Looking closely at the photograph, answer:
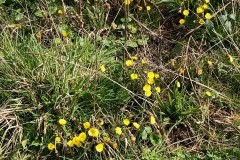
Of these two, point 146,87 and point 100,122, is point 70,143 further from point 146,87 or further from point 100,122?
point 146,87

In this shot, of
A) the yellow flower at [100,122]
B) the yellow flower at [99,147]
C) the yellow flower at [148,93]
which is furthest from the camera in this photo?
the yellow flower at [148,93]

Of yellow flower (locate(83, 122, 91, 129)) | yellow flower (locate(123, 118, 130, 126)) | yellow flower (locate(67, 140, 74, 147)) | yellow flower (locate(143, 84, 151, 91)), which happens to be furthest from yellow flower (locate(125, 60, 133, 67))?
yellow flower (locate(67, 140, 74, 147))

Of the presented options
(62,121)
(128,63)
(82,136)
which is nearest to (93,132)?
(82,136)

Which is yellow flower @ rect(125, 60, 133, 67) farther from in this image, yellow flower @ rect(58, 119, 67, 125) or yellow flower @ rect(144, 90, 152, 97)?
yellow flower @ rect(58, 119, 67, 125)

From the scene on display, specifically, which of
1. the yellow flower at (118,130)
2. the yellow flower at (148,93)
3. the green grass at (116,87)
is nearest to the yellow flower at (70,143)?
the green grass at (116,87)

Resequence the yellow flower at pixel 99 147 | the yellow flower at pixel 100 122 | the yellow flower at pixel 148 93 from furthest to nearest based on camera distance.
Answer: the yellow flower at pixel 148 93 < the yellow flower at pixel 100 122 < the yellow flower at pixel 99 147

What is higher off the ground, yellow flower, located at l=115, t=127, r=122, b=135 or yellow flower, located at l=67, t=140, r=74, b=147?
yellow flower, located at l=115, t=127, r=122, b=135

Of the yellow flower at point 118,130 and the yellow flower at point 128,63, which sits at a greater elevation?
the yellow flower at point 128,63

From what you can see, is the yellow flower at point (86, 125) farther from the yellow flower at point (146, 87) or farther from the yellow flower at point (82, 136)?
the yellow flower at point (146, 87)

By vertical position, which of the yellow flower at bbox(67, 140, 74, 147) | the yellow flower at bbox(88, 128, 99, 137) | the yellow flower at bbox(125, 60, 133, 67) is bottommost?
the yellow flower at bbox(67, 140, 74, 147)

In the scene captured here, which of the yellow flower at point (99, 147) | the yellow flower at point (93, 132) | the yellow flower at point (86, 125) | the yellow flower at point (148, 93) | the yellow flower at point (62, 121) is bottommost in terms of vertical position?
the yellow flower at point (99, 147)

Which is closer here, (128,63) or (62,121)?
(62,121)

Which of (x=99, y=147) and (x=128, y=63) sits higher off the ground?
(x=128, y=63)

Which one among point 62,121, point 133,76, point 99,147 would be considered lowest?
point 99,147
